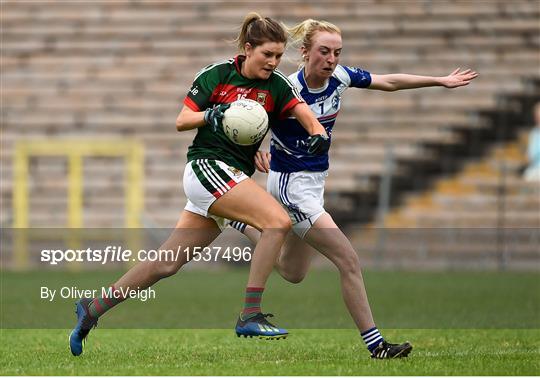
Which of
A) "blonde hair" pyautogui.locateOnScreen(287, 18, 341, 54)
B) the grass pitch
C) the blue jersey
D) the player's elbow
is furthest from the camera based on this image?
the blue jersey

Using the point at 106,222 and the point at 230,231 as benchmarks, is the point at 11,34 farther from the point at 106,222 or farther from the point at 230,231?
the point at 230,231

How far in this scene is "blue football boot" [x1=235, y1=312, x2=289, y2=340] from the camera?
7.01 m

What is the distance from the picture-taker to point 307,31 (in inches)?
299

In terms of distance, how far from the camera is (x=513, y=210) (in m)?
18.3

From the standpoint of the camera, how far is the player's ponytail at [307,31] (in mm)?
7566

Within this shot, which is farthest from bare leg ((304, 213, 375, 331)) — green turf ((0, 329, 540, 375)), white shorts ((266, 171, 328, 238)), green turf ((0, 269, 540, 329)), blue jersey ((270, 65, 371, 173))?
green turf ((0, 269, 540, 329))

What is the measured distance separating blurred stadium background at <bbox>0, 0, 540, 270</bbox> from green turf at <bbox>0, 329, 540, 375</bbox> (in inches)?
341

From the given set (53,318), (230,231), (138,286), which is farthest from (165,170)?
(138,286)

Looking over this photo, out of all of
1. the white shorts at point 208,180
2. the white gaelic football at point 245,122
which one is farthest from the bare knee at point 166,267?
the white gaelic football at point 245,122

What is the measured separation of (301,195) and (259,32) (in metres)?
1.05

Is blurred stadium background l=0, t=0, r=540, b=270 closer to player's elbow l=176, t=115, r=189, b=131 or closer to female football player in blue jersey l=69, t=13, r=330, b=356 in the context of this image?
female football player in blue jersey l=69, t=13, r=330, b=356

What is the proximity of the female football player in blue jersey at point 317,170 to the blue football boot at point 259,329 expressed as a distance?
572mm

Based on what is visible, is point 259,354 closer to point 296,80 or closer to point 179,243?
point 179,243

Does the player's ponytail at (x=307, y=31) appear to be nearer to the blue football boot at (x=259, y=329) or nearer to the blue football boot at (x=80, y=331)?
the blue football boot at (x=259, y=329)
